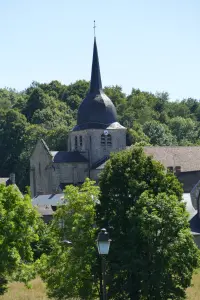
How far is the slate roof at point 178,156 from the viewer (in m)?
82.3

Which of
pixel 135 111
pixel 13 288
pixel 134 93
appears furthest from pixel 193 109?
pixel 13 288

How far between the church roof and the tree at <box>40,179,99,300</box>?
49063mm

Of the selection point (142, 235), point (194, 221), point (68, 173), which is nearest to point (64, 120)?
point (68, 173)

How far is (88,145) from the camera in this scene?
84.7 meters

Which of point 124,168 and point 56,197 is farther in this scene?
point 56,197

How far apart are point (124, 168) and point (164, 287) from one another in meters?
4.71

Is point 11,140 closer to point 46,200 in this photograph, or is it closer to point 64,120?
point 64,120

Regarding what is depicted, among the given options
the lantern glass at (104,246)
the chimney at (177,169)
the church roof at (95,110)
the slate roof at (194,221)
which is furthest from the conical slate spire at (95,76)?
the lantern glass at (104,246)

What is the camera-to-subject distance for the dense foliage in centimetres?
11119

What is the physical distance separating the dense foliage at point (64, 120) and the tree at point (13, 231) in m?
68.4

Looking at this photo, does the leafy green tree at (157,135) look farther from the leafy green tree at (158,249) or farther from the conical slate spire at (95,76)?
the leafy green tree at (158,249)

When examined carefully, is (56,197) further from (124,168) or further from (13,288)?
(124,168)

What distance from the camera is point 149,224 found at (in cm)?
2955

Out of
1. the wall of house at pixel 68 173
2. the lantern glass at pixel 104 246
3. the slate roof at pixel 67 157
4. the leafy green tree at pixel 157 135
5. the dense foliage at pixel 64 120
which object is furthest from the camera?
the leafy green tree at pixel 157 135
